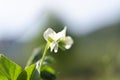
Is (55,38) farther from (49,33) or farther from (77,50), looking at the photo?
(77,50)

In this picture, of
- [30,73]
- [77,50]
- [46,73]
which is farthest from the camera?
[77,50]

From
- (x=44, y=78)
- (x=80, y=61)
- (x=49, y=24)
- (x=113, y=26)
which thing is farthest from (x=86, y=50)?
(x=44, y=78)

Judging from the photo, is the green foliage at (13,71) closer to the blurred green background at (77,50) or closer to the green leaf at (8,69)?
the green leaf at (8,69)

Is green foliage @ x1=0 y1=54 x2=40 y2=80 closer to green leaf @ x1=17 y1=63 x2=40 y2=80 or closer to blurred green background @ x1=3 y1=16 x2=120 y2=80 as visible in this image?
green leaf @ x1=17 y1=63 x2=40 y2=80

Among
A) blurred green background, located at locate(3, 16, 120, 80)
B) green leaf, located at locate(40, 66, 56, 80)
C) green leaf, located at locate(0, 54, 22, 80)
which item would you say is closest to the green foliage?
green leaf, located at locate(0, 54, 22, 80)

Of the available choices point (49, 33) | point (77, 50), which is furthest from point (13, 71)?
point (77, 50)

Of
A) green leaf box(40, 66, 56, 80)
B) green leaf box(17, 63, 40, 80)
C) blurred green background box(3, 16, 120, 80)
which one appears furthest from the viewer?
blurred green background box(3, 16, 120, 80)
